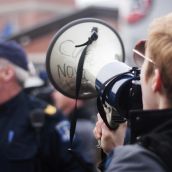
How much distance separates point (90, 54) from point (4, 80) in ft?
4.50

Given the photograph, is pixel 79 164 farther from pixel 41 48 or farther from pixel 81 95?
pixel 41 48

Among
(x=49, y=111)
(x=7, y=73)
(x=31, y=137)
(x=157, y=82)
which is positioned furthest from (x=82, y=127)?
(x=157, y=82)

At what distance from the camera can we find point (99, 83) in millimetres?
1762

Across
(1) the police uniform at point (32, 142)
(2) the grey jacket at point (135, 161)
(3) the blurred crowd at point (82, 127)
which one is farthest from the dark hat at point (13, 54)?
(2) the grey jacket at point (135, 161)

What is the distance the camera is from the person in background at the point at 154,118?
132cm

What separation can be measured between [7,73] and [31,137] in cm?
49

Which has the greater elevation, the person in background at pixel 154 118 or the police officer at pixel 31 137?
the person in background at pixel 154 118

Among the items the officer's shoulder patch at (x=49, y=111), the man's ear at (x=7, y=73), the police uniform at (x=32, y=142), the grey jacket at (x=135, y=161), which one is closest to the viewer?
the grey jacket at (x=135, y=161)

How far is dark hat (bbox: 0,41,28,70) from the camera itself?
10.7ft

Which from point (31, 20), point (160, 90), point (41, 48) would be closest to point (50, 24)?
point (41, 48)

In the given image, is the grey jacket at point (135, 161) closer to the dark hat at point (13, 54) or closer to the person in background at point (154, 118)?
the person in background at point (154, 118)

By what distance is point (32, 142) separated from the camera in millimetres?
2932

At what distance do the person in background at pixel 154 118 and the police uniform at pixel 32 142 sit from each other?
4.97 feet

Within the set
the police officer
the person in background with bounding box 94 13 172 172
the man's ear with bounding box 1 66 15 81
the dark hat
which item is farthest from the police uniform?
the person in background with bounding box 94 13 172 172
